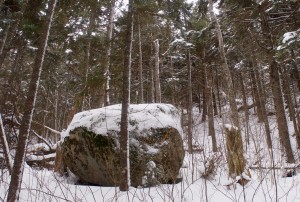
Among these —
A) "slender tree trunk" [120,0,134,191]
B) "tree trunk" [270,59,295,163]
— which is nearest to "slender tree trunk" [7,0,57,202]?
"slender tree trunk" [120,0,134,191]

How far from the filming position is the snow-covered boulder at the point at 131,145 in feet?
17.8

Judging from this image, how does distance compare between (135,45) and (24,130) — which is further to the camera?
(135,45)

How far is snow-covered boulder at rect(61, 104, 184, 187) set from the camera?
543 cm

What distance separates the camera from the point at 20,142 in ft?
13.6

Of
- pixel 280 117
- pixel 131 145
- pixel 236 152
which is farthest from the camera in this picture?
pixel 280 117

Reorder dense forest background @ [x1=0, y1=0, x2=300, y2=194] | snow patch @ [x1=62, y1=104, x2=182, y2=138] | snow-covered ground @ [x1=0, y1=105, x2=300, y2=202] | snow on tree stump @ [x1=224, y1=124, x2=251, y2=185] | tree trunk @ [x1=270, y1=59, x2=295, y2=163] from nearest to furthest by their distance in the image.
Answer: snow-covered ground @ [x1=0, y1=105, x2=300, y2=202], snow on tree stump @ [x1=224, y1=124, x2=251, y2=185], snow patch @ [x1=62, y1=104, x2=182, y2=138], dense forest background @ [x1=0, y1=0, x2=300, y2=194], tree trunk @ [x1=270, y1=59, x2=295, y2=163]

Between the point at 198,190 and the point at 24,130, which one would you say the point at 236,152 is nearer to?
the point at 198,190

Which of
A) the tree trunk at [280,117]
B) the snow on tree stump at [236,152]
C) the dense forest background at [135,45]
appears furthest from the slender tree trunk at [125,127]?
the tree trunk at [280,117]

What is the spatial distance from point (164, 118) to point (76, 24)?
6587 mm

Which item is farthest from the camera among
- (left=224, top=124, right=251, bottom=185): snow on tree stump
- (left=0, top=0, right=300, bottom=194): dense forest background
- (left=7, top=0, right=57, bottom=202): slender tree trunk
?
(left=0, top=0, right=300, bottom=194): dense forest background

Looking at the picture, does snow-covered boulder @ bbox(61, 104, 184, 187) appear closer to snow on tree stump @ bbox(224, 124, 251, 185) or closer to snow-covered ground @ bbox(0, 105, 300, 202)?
snow-covered ground @ bbox(0, 105, 300, 202)

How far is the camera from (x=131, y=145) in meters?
5.53

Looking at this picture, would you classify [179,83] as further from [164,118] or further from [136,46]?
[164,118]

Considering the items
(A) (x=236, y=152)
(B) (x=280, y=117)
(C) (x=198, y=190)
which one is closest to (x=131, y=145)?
(C) (x=198, y=190)
